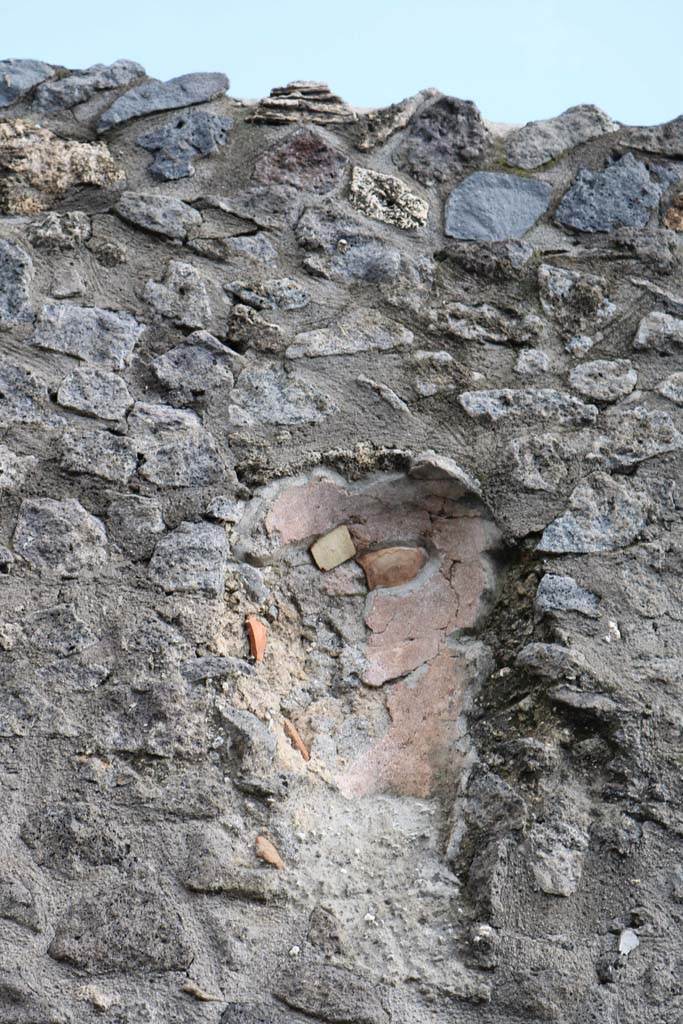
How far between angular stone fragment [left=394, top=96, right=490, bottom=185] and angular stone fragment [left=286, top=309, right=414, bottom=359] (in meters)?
0.48

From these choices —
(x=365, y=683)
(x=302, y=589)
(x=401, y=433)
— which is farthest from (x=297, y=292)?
(x=365, y=683)

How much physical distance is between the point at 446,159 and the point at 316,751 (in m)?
1.61

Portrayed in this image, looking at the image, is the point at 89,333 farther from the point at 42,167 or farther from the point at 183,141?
the point at 183,141

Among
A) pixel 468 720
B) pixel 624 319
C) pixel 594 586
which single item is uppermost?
pixel 624 319

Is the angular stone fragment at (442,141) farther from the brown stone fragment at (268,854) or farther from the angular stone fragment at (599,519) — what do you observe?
the brown stone fragment at (268,854)

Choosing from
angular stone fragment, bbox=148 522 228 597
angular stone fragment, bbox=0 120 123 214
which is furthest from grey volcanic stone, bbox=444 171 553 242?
angular stone fragment, bbox=148 522 228 597

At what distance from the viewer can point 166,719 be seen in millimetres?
2154

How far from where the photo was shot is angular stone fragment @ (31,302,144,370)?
8.38ft

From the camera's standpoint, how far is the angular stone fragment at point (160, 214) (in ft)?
9.04

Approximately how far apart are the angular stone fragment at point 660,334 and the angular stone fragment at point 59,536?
4.58 ft

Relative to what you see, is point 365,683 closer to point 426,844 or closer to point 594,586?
point 426,844

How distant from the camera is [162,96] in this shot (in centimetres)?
296

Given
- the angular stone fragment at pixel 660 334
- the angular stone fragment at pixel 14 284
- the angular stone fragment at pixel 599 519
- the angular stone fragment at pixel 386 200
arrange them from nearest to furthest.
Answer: the angular stone fragment at pixel 599 519
the angular stone fragment at pixel 14 284
the angular stone fragment at pixel 660 334
the angular stone fragment at pixel 386 200

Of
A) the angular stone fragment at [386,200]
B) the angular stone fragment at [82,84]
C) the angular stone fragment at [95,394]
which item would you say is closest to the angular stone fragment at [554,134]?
the angular stone fragment at [386,200]
